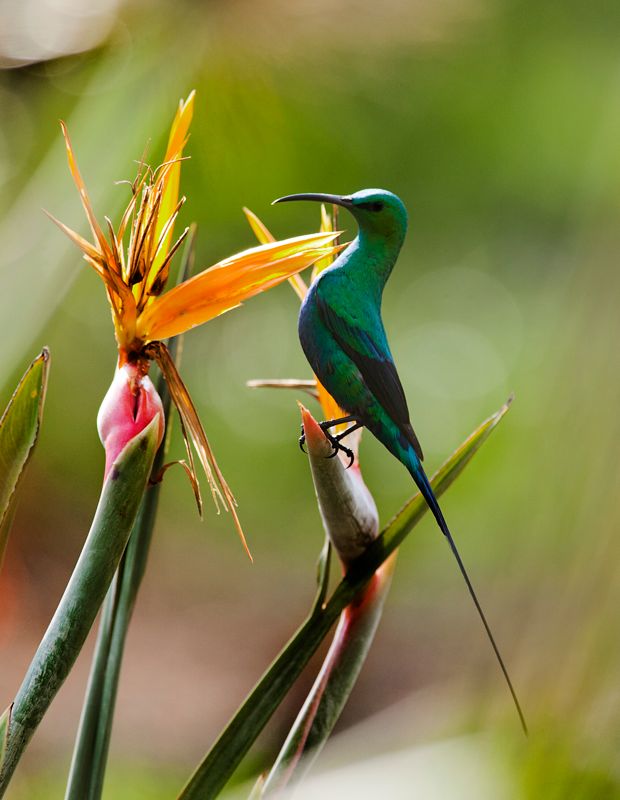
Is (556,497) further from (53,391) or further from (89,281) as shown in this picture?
(53,391)

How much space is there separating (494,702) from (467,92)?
1.78 metres

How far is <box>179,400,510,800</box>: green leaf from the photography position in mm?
367

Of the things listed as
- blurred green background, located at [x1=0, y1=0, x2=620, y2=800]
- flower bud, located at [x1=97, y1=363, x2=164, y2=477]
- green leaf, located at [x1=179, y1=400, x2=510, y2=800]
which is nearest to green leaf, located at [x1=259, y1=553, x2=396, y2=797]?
green leaf, located at [x1=179, y1=400, x2=510, y2=800]

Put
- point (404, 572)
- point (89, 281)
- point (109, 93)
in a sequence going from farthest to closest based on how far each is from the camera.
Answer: point (404, 572) → point (89, 281) → point (109, 93)

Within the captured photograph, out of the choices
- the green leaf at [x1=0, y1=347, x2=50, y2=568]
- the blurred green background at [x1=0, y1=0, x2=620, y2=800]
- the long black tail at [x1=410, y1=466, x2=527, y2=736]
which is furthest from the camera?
the blurred green background at [x1=0, y1=0, x2=620, y2=800]

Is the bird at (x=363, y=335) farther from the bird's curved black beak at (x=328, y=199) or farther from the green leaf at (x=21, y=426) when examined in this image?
the green leaf at (x=21, y=426)

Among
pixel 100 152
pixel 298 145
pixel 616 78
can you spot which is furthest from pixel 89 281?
pixel 616 78

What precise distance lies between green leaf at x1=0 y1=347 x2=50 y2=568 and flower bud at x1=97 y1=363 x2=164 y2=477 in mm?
26

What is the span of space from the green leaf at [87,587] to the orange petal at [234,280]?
4 cm

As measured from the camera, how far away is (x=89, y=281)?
1511 mm

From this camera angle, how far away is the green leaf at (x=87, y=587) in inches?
12.8

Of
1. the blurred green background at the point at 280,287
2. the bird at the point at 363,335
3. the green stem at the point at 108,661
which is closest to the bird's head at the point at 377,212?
the bird at the point at 363,335

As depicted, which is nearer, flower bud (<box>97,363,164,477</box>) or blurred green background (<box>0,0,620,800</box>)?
flower bud (<box>97,363,164,477</box>)

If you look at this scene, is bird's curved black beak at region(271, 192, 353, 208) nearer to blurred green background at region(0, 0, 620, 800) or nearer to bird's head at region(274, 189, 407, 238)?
bird's head at region(274, 189, 407, 238)
